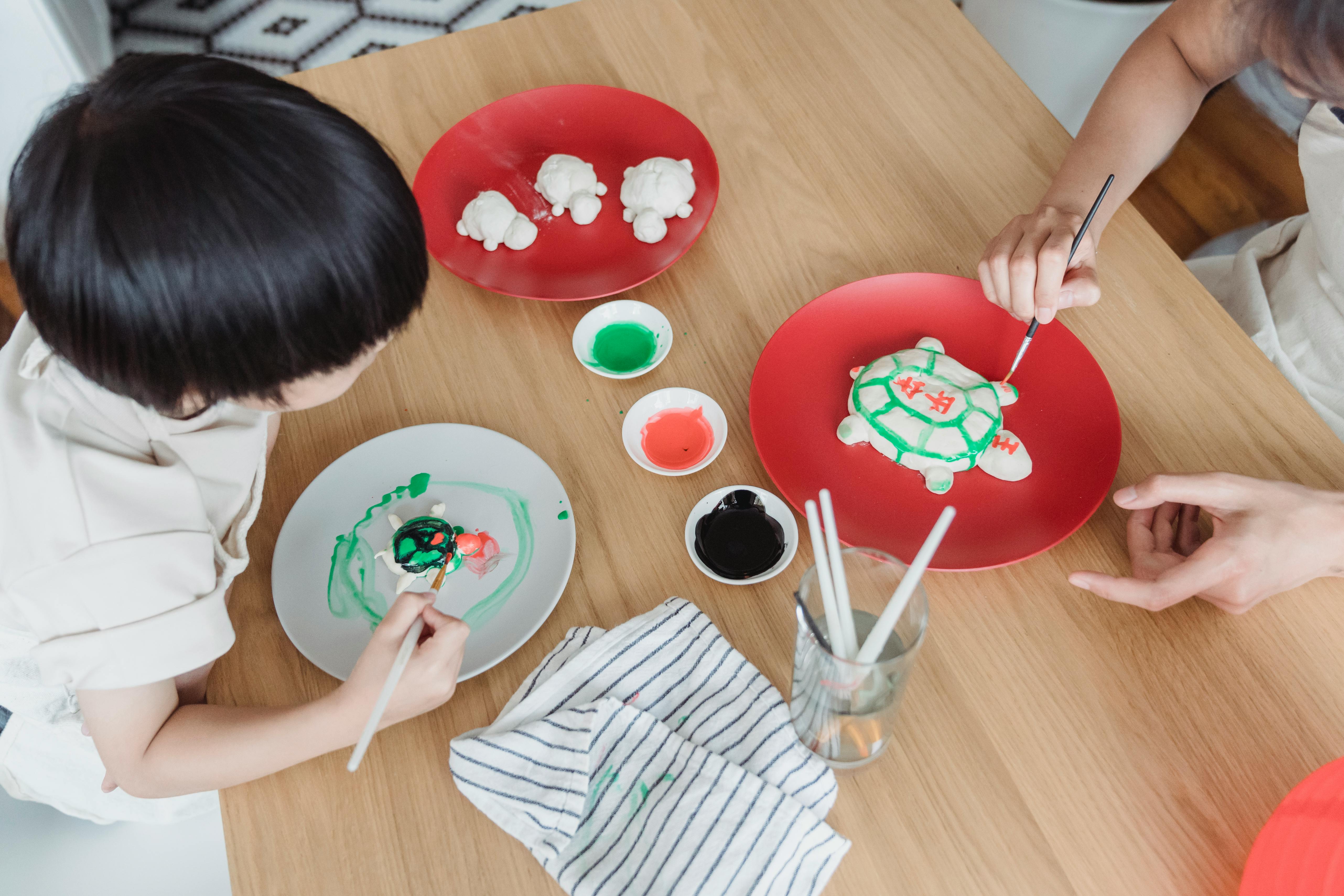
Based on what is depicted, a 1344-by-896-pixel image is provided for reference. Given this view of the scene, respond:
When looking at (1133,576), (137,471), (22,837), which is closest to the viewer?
(137,471)

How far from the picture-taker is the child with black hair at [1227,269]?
0.67 m

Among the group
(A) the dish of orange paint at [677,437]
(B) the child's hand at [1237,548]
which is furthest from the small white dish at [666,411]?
(B) the child's hand at [1237,548]

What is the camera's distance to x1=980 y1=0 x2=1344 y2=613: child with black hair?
673 mm

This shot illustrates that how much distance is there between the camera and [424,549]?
0.73 meters

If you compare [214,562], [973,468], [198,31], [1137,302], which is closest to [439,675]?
[214,562]

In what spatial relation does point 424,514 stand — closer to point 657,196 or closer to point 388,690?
point 388,690

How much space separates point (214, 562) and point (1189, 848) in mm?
767

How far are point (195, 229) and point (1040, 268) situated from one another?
27.3 inches

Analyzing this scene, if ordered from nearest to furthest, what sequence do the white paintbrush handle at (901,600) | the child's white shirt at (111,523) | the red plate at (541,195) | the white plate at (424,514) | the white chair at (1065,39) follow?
the white paintbrush handle at (901,600) → the child's white shirt at (111,523) → the white plate at (424,514) → the red plate at (541,195) → the white chair at (1065,39)

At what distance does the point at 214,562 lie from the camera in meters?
0.67

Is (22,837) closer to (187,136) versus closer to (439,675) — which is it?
(439,675)

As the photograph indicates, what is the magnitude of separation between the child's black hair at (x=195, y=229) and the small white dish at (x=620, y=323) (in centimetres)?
29

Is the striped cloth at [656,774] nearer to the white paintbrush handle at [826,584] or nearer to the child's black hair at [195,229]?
the white paintbrush handle at [826,584]

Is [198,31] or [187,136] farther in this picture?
[198,31]
